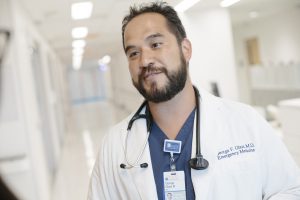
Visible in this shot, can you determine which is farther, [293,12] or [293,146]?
[293,12]

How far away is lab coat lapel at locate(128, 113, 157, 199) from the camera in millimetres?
1243

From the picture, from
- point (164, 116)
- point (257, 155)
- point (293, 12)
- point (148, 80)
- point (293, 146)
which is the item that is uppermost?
point (293, 12)

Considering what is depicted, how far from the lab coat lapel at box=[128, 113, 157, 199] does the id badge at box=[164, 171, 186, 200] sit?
49 millimetres

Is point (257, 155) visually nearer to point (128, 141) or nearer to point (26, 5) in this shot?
point (128, 141)

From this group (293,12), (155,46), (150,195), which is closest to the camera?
(150,195)

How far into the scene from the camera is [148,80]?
1.30 meters

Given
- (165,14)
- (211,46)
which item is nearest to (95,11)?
(211,46)

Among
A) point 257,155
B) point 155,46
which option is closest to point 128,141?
point 155,46

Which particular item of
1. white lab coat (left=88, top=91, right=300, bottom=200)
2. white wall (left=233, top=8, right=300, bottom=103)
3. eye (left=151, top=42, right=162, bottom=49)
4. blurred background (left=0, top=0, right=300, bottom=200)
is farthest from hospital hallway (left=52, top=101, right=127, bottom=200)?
white wall (left=233, top=8, right=300, bottom=103)

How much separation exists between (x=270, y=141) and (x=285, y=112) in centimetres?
229

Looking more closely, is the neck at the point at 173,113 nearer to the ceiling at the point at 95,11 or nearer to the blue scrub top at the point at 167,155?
the blue scrub top at the point at 167,155

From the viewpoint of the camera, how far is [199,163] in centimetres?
122

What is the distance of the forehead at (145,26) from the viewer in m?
1.36

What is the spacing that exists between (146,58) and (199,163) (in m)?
0.45
